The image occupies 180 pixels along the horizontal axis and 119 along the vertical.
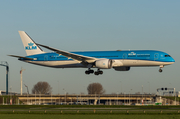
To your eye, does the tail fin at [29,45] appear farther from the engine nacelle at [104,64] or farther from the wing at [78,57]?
the engine nacelle at [104,64]

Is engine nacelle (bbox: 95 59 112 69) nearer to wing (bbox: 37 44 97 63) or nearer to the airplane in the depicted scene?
the airplane

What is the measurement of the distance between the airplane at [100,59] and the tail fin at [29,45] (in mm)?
1123

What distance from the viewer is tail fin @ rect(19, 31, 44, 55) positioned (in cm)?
8488

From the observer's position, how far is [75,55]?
237 feet

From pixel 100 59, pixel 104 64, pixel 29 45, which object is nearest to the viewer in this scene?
pixel 104 64

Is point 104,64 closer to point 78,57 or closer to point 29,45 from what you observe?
point 78,57

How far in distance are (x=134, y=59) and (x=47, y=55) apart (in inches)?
961

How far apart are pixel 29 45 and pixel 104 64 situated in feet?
89.1

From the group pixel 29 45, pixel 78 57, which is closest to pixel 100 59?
pixel 78 57

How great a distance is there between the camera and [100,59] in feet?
239

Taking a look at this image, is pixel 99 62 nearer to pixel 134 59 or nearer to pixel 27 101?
pixel 134 59

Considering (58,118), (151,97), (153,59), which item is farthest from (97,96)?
(58,118)

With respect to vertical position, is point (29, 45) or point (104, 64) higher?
point (29, 45)

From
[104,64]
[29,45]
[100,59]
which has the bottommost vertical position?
[104,64]
